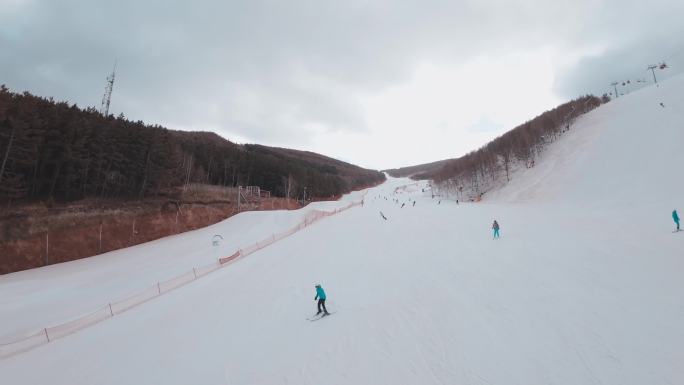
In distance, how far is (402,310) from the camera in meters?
11.5

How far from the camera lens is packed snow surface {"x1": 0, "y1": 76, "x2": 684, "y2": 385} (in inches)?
313

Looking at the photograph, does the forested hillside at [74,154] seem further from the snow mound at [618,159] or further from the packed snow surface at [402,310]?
the snow mound at [618,159]

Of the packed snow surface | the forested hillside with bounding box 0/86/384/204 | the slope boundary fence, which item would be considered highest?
the forested hillside with bounding box 0/86/384/204

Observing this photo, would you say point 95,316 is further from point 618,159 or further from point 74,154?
point 618,159

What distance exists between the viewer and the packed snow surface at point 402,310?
7.95 meters

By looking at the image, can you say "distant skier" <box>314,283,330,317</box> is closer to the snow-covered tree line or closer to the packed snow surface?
the packed snow surface

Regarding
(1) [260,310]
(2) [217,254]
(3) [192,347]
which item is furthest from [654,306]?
(2) [217,254]

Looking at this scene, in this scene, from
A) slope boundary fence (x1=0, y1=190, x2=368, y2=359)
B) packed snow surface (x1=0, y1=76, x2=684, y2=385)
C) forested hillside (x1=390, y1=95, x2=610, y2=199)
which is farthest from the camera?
forested hillside (x1=390, y1=95, x2=610, y2=199)

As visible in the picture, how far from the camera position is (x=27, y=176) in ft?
108

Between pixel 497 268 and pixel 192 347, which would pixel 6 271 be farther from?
pixel 497 268

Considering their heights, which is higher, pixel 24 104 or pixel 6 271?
pixel 24 104

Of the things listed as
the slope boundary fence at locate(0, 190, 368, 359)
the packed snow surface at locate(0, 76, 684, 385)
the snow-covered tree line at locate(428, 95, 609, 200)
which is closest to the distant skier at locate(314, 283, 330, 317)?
the packed snow surface at locate(0, 76, 684, 385)


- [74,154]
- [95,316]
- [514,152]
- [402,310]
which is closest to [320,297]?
[402,310]

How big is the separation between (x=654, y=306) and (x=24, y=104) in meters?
49.2
